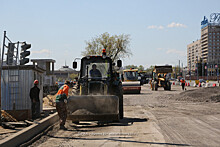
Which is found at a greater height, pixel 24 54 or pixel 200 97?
pixel 24 54

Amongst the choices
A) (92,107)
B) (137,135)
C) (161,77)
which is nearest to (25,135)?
(137,135)

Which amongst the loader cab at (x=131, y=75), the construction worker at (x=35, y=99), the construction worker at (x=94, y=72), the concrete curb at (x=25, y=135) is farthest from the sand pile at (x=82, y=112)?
the loader cab at (x=131, y=75)

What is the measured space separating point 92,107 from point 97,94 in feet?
4.19

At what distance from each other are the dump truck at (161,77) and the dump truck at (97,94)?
2806cm

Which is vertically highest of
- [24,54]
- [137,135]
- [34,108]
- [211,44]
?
[211,44]

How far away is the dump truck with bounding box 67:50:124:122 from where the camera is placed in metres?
12.0

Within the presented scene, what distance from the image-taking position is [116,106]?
12.1m

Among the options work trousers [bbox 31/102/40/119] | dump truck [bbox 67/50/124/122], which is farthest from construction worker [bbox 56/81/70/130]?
work trousers [bbox 31/102/40/119]

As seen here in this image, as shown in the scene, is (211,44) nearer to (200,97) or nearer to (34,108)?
(200,97)

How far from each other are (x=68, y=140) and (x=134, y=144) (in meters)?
1.97

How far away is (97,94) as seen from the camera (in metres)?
13.4

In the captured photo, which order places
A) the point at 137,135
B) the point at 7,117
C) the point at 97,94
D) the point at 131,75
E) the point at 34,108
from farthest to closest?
the point at 131,75 → the point at 34,108 → the point at 97,94 → the point at 7,117 → the point at 137,135

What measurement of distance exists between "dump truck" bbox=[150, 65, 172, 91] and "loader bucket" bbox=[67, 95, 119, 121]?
3012 cm

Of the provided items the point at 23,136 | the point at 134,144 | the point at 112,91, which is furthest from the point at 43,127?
the point at 134,144
